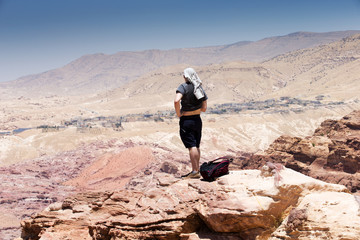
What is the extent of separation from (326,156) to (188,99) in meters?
18.0

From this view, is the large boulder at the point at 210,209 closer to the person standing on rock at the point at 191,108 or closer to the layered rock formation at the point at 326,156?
the person standing on rock at the point at 191,108

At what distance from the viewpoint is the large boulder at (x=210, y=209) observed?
16.8ft

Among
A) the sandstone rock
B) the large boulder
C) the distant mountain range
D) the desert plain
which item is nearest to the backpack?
the large boulder

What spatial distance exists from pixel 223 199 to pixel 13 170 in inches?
1493

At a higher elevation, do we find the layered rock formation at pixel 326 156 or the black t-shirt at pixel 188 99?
the black t-shirt at pixel 188 99

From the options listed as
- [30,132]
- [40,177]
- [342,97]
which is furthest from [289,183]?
[342,97]

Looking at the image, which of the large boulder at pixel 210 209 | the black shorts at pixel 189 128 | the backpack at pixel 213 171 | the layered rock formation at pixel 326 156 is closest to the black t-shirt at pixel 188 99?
the black shorts at pixel 189 128

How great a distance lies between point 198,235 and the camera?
218 inches

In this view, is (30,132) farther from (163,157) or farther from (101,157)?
(163,157)

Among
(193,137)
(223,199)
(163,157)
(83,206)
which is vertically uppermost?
(193,137)

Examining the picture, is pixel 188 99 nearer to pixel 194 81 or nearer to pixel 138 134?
pixel 194 81

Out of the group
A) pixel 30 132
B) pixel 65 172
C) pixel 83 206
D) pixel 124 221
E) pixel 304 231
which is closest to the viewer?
pixel 304 231

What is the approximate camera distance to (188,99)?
637cm

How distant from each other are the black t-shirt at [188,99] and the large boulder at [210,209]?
1455mm
